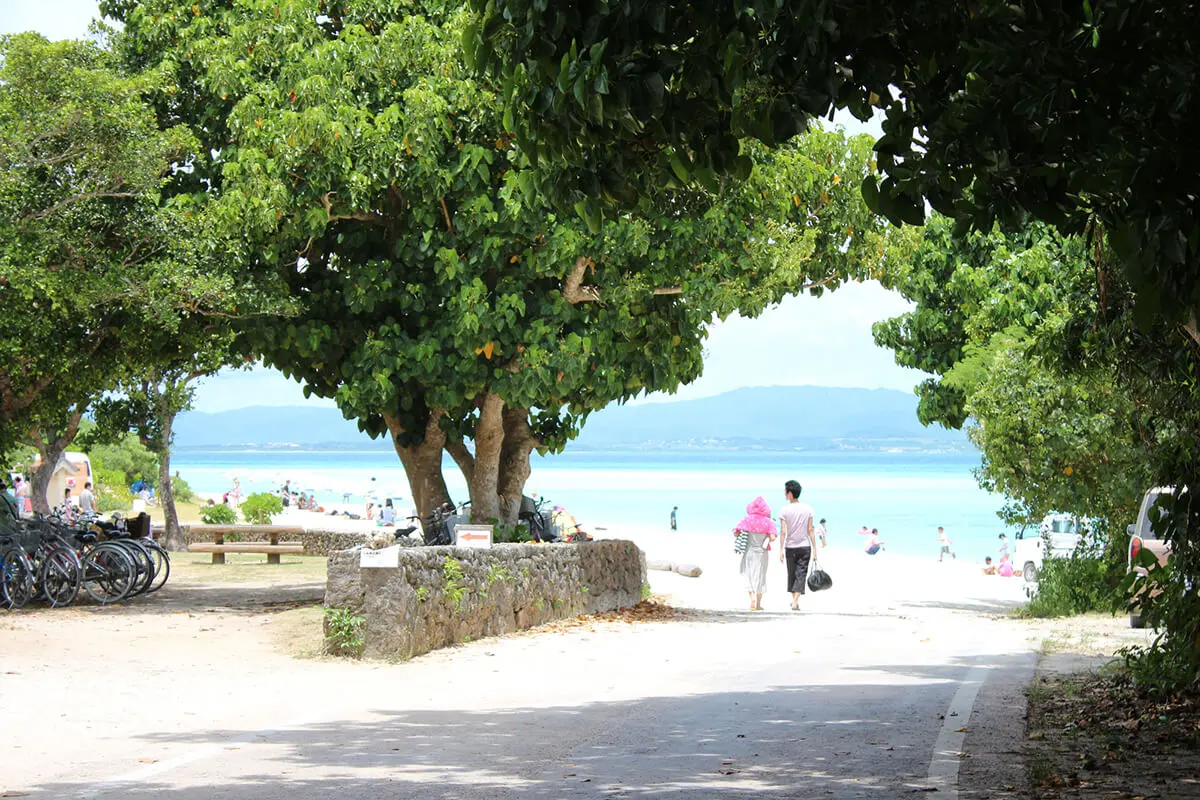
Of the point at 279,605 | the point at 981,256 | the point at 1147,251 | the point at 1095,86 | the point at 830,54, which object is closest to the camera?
the point at 1147,251

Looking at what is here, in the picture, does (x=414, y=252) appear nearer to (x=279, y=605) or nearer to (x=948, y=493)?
(x=279, y=605)

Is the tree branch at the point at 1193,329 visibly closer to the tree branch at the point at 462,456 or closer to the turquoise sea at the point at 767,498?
the tree branch at the point at 462,456

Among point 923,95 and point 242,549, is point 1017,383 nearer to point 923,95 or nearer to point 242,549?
point 242,549

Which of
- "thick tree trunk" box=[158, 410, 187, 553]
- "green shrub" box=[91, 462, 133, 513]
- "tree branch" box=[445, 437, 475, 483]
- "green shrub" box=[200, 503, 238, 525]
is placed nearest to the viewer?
"tree branch" box=[445, 437, 475, 483]

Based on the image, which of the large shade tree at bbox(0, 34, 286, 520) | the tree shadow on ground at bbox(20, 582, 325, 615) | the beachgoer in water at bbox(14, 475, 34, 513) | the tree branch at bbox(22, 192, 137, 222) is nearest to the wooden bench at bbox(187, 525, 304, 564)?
the tree shadow on ground at bbox(20, 582, 325, 615)

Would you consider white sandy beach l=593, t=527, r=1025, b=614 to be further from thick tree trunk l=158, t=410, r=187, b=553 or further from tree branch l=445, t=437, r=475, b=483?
thick tree trunk l=158, t=410, r=187, b=553

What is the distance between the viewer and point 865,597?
3070 centimetres

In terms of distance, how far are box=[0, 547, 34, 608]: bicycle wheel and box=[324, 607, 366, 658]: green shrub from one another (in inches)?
228

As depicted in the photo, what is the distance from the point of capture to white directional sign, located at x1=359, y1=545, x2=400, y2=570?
516 inches

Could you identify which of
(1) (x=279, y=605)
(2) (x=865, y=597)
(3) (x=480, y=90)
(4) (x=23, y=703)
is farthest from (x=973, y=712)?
(2) (x=865, y=597)

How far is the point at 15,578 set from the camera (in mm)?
17234

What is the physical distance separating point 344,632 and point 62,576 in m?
6.27

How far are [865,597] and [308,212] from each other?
59.1 feet

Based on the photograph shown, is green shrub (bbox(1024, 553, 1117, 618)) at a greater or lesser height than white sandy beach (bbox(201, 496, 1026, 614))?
greater
